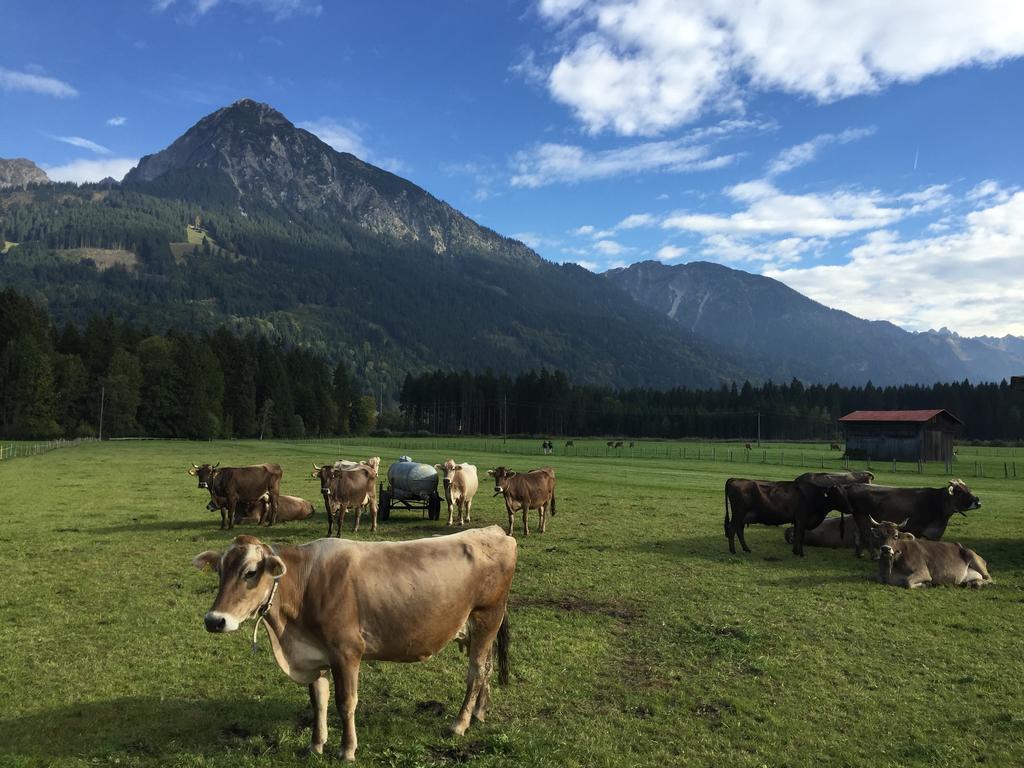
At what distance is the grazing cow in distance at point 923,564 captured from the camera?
1512 cm

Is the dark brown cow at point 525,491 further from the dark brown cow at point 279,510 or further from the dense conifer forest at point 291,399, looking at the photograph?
the dense conifer forest at point 291,399

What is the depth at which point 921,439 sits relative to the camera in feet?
229

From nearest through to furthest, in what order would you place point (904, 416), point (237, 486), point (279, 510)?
point (237, 486) < point (279, 510) < point (904, 416)

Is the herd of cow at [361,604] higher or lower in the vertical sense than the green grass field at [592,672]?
higher

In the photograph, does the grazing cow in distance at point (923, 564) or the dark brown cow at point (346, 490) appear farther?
the dark brown cow at point (346, 490)

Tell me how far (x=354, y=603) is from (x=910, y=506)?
61.0 feet

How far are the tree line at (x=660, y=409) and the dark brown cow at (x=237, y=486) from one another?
12735 centimetres

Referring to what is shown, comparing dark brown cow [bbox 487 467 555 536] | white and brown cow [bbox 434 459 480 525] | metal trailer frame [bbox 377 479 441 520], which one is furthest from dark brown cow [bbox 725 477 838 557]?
metal trailer frame [bbox 377 479 441 520]

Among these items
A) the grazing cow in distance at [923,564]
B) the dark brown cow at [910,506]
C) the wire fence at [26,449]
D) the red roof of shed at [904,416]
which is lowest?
the wire fence at [26,449]

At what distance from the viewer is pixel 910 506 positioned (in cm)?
1900

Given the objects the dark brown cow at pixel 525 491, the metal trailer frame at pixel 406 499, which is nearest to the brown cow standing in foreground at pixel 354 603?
the dark brown cow at pixel 525 491

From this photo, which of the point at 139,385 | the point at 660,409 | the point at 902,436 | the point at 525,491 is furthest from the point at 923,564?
the point at 660,409

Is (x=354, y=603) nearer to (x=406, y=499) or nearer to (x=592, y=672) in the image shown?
(x=592, y=672)

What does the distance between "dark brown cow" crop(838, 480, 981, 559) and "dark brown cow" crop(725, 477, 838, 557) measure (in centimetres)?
83
